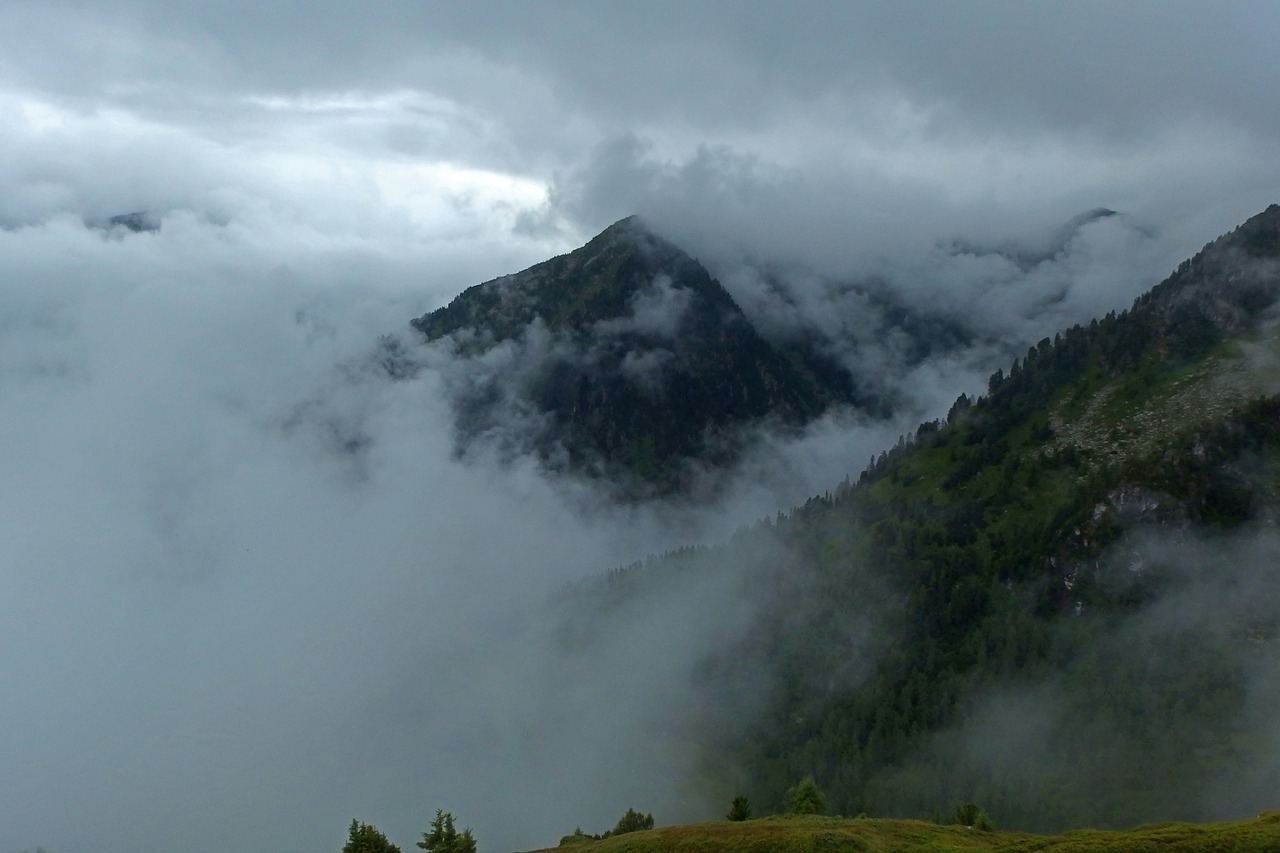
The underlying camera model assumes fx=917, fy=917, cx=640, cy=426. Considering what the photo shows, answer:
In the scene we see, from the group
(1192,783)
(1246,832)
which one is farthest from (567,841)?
(1192,783)

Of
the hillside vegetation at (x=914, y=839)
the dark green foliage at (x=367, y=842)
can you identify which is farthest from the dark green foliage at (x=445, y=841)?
the hillside vegetation at (x=914, y=839)

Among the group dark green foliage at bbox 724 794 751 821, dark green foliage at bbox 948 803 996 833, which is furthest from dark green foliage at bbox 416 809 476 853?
dark green foliage at bbox 948 803 996 833

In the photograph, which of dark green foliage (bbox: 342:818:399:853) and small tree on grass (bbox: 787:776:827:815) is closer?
dark green foliage (bbox: 342:818:399:853)

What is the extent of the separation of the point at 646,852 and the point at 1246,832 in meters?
65.1

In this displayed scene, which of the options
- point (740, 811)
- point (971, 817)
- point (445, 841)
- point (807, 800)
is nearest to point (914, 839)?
point (740, 811)

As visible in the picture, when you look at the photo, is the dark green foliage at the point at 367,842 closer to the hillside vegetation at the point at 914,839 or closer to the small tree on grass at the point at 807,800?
the hillside vegetation at the point at 914,839

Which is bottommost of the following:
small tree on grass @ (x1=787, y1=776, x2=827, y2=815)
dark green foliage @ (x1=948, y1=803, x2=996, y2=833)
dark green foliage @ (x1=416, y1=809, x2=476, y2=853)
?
dark green foliage @ (x1=948, y1=803, x2=996, y2=833)

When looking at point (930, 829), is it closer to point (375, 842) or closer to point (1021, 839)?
point (1021, 839)

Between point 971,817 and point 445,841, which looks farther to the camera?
point 971,817

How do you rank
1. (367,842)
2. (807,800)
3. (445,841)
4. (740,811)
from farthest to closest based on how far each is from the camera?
(807,800) → (740,811) → (445,841) → (367,842)

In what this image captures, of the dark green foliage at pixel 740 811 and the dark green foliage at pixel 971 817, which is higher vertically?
the dark green foliage at pixel 740 811

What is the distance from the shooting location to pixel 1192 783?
19775 cm

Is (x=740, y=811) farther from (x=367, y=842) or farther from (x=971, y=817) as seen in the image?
(x=367, y=842)

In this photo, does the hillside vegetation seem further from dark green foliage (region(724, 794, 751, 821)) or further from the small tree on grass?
the small tree on grass
